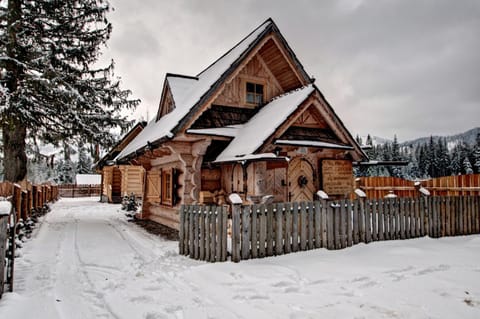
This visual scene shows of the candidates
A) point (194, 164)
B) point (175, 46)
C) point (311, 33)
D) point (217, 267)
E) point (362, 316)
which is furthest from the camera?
point (175, 46)

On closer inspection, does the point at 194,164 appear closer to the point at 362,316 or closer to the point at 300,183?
the point at 300,183

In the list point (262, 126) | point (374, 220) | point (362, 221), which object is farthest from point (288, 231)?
point (262, 126)

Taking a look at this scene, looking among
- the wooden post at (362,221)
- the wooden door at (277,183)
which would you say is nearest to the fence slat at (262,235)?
the wooden post at (362,221)

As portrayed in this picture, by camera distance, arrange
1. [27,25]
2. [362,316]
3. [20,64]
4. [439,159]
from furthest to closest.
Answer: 1. [439,159]
2. [27,25]
3. [20,64]
4. [362,316]

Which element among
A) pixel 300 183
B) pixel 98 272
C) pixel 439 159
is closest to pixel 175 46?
pixel 300 183

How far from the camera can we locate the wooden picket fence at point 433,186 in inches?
647

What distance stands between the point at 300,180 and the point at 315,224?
393 centimetres

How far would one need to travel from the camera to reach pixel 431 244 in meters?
7.79

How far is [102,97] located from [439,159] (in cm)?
7325

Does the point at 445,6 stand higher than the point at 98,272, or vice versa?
the point at 445,6

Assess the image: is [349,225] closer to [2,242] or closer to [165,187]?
[2,242]

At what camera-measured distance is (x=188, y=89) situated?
1443cm

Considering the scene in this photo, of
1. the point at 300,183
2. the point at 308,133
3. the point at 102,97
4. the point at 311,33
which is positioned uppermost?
the point at 311,33

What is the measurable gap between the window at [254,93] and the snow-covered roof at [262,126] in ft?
4.00
